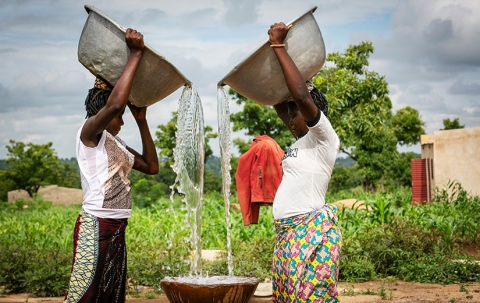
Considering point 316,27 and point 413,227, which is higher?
point 316,27

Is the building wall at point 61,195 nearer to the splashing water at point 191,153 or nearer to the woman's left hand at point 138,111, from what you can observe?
the splashing water at point 191,153

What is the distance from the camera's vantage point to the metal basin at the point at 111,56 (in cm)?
257

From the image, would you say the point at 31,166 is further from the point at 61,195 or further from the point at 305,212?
the point at 305,212

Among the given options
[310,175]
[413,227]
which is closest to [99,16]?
[310,175]

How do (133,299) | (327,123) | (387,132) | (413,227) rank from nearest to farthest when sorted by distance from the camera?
(327,123)
(133,299)
(413,227)
(387,132)

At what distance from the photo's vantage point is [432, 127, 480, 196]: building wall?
1106 cm

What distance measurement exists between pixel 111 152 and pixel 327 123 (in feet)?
3.19

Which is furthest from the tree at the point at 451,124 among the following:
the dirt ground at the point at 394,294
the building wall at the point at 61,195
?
the dirt ground at the point at 394,294

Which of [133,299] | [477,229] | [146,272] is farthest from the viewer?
[477,229]

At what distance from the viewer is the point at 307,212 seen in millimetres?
2557

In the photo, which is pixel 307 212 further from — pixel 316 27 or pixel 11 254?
pixel 11 254

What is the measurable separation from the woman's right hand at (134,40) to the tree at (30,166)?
22405 mm

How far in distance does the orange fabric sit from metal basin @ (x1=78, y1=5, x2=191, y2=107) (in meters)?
1.91

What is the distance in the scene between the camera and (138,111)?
3.08m
